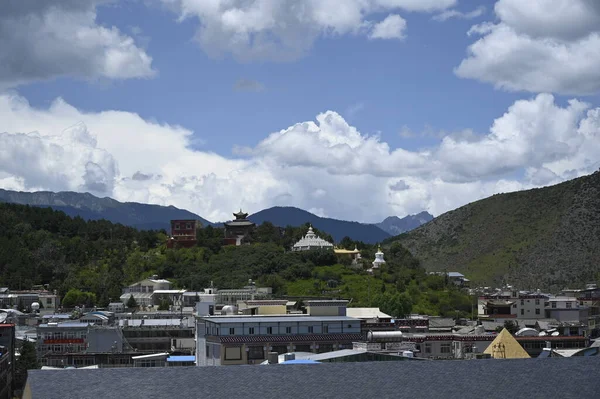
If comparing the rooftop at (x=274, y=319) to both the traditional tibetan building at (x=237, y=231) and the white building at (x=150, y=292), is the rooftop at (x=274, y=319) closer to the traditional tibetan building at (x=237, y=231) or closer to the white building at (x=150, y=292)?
the white building at (x=150, y=292)

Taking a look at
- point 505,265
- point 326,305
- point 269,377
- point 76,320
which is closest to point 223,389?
point 269,377

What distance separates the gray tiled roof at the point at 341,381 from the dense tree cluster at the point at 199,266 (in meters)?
78.3

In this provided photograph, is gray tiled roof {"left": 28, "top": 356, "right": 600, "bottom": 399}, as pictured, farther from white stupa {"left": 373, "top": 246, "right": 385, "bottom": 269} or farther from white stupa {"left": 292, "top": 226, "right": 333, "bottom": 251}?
white stupa {"left": 292, "top": 226, "right": 333, "bottom": 251}

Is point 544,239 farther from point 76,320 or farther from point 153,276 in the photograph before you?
point 76,320

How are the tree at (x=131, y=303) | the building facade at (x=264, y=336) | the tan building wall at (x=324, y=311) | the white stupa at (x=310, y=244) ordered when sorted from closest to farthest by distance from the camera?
1. the building facade at (x=264, y=336)
2. the tan building wall at (x=324, y=311)
3. the tree at (x=131, y=303)
4. the white stupa at (x=310, y=244)

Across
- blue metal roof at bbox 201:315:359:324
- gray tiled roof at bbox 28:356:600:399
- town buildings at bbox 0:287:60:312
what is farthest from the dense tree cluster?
gray tiled roof at bbox 28:356:600:399

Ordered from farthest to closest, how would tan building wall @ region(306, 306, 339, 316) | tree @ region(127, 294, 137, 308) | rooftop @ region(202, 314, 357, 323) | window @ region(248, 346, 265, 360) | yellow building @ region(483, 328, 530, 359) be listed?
tree @ region(127, 294, 137, 308)
tan building wall @ region(306, 306, 339, 316)
rooftop @ region(202, 314, 357, 323)
window @ region(248, 346, 265, 360)
yellow building @ region(483, 328, 530, 359)

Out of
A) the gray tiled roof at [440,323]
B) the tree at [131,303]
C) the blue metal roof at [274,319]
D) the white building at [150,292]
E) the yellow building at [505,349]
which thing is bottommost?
the yellow building at [505,349]

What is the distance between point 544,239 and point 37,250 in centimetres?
9082

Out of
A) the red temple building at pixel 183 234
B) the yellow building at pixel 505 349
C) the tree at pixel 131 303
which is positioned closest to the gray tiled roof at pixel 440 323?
the yellow building at pixel 505 349

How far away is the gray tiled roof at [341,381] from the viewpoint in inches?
1490

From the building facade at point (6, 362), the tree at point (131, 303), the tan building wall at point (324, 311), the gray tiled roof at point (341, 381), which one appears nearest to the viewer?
the gray tiled roof at point (341, 381)

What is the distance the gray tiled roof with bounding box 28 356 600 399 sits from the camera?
1490 inches

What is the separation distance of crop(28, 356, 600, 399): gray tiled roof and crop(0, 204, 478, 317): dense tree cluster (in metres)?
78.3
